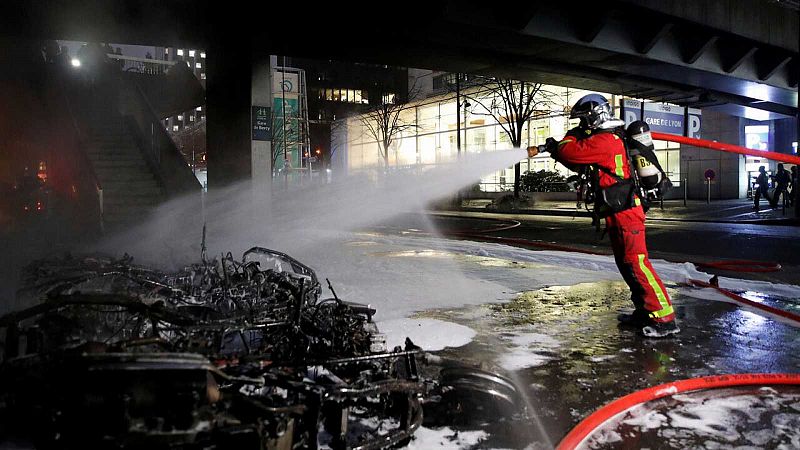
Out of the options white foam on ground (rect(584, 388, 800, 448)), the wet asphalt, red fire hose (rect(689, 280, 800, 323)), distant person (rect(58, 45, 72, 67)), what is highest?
distant person (rect(58, 45, 72, 67))

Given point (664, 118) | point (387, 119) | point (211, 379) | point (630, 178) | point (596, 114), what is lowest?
point (211, 379)

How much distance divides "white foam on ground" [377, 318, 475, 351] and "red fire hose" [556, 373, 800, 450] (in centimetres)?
178

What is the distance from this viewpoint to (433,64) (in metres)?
15.1

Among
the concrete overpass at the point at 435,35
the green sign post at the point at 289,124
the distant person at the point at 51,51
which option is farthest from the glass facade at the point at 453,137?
the distant person at the point at 51,51

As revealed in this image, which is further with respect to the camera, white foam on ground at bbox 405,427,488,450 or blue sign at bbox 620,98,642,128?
blue sign at bbox 620,98,642,128

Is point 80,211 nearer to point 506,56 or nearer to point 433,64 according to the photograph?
point 433,64

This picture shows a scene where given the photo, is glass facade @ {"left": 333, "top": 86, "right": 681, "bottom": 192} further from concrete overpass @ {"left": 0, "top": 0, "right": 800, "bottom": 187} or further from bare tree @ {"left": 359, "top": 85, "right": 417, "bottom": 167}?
concrete overpass @ {"left": 0, "top": 0, "right": 800, "bottom": 187}

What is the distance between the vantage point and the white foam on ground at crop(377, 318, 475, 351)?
5211 mm

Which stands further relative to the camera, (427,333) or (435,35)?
(435,35)

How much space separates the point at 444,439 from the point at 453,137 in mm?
50935

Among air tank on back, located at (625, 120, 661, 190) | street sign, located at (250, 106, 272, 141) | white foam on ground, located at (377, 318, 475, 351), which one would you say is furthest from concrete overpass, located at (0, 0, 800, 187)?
white foam on ground, located at (377, 318, 475, 351)

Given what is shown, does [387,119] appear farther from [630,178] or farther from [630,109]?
[630,178]

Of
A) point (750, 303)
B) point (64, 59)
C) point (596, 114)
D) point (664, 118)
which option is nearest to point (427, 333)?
point (596, 114)

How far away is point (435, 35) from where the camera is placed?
42.0 ft
